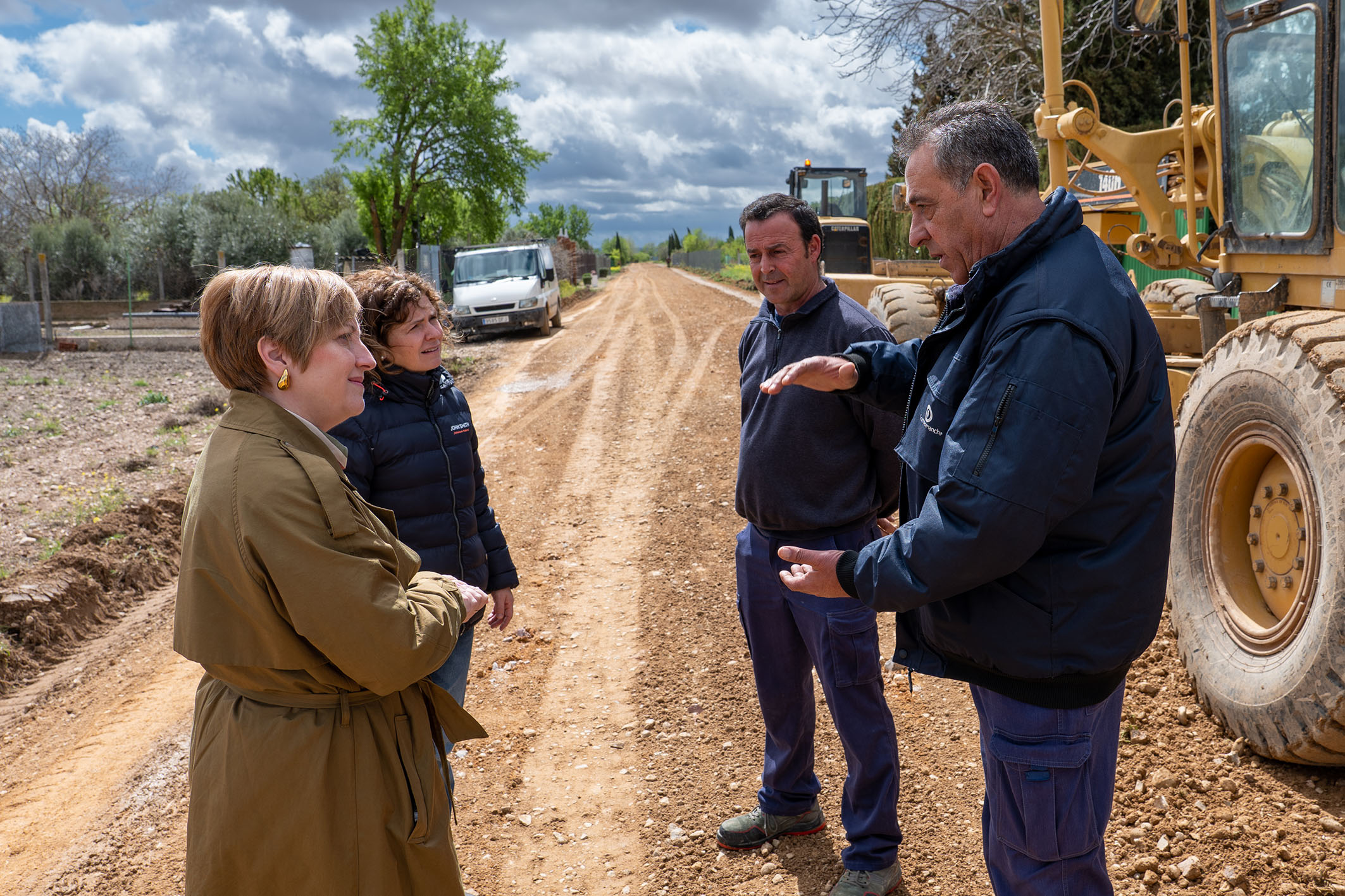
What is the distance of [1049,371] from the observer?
175 centimetres

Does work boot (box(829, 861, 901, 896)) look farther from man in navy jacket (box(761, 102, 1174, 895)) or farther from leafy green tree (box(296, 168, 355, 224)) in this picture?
leafy green tree (box(296, 168, 355, 224))

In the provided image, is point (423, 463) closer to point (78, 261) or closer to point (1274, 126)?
point (1274, 126)

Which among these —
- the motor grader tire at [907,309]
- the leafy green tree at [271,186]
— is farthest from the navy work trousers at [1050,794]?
the leafy green tree at [271,186]

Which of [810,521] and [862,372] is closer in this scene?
[862,372]

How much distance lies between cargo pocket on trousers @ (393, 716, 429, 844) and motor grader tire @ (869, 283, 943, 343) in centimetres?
659

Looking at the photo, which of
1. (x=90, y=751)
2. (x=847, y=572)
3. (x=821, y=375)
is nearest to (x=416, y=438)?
(x=821, y=375)

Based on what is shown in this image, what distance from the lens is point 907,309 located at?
8422 mm

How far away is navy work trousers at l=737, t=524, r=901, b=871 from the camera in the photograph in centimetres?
294

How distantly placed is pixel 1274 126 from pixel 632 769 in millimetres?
4160

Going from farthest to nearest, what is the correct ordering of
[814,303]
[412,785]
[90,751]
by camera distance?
[90,751] → [814,303] → [412,785]

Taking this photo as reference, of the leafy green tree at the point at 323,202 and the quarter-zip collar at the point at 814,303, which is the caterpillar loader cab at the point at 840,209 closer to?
the quarter-zip collar at the point at 814,303

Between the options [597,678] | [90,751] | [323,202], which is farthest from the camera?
[323,202]

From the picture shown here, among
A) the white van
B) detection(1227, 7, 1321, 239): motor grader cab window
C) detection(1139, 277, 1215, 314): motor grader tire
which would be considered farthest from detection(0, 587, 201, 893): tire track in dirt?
the white van

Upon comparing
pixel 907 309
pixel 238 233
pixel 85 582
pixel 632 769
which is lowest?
pixel 632 769
